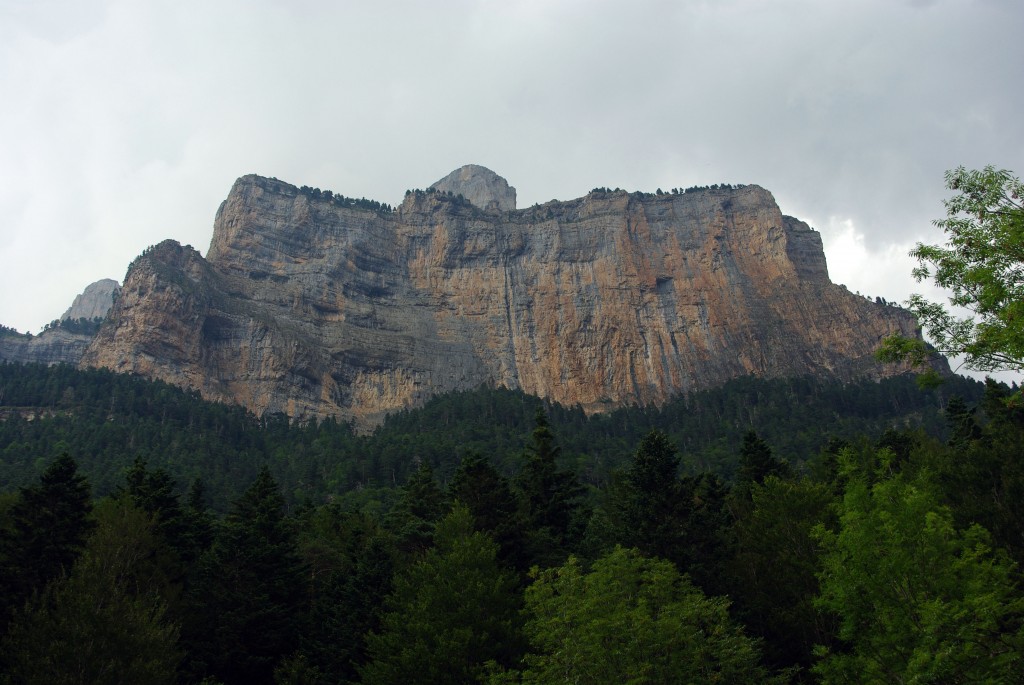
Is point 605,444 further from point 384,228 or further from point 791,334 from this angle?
point 384,228

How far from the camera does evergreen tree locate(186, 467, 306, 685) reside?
3111 cm

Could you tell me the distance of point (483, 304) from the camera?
168 metres

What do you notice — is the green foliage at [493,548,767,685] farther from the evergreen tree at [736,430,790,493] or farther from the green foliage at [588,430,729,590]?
the evergreen tree at [736,430,790,493]

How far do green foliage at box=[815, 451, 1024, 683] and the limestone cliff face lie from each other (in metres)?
125

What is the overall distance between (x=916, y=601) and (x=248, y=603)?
25322 millimetres

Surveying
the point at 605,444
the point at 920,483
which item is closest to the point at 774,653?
the point at 920,483

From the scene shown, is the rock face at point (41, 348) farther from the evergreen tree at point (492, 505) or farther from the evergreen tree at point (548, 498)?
the evergreen tree at point (492, 505)

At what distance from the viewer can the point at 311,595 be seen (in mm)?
38812

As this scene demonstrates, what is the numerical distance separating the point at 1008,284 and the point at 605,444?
3591 inches

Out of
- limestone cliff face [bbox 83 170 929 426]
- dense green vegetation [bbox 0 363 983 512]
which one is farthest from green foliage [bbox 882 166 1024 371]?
limestone cliff face [bbox 83 170 929 426]

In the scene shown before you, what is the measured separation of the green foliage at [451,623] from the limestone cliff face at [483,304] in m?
120

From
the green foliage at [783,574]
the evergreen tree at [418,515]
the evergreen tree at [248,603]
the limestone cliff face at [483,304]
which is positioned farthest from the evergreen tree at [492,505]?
the limestone cliff face at [483,304]

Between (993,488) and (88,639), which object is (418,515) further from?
(993,488)

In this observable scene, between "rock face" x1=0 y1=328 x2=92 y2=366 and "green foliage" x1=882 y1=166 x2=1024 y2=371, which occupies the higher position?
"rock face" x1=0 y1=328 x2=92 y2=366
